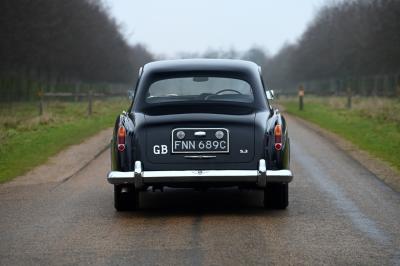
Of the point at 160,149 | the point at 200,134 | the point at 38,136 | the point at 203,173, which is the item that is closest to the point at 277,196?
the point at 203,173

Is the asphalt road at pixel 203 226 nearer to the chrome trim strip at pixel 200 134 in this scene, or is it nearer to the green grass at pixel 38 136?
the chrome trim strip at pixel 200 134

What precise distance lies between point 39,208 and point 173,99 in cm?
204


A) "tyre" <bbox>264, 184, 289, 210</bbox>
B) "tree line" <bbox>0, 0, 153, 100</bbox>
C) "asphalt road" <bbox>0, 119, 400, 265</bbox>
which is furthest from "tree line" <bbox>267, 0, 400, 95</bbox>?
"tyre" <bbox>264, 184, 289, 210</bbox>

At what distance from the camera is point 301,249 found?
26.1 feet

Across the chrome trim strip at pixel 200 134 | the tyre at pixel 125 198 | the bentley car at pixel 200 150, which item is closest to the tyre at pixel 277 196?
the bentley car at pixel 200 150

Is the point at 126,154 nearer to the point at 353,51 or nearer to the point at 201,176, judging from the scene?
the point at 201,176

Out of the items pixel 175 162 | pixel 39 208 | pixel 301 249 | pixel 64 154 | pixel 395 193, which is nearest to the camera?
pixel 301 249

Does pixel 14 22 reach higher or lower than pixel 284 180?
higher

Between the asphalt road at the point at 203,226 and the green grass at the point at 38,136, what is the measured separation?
3.38m

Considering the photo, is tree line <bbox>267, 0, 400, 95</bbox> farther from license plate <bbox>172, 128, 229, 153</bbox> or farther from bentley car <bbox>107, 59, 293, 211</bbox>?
license plate <bbox>172, 128, 229, 153</bbox>

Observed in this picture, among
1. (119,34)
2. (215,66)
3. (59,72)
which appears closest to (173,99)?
(215,66)

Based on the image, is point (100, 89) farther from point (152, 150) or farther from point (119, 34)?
point (152, 150)

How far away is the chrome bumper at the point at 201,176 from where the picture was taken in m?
9.85

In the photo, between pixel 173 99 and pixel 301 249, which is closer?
pixel 301 249
